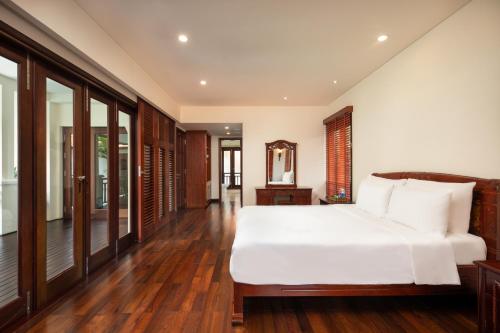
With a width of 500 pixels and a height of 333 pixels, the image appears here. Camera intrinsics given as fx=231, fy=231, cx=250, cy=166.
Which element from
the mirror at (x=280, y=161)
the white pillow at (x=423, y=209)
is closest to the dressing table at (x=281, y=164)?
the mirror at (x=280, y=161)

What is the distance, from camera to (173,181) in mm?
5473

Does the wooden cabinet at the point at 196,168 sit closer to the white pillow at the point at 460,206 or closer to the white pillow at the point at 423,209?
the white pillow at the point at 423,209

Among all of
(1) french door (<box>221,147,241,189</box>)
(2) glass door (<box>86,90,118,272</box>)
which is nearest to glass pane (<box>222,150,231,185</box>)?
(1) french door (<box>221,147,241,189</box>)

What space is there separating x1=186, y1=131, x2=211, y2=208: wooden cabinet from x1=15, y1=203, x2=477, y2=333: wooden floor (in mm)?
3827

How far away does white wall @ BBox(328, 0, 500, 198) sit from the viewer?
6.28 ft

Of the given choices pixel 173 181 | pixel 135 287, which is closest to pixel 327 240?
pixel 135 287

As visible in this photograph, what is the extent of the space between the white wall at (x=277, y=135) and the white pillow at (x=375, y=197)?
2.33 meters

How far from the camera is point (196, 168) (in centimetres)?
661

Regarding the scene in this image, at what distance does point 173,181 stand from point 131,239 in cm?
207

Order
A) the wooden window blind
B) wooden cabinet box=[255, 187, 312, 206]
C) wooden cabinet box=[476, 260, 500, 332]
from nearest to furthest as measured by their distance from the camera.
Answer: wooden cabinet box=[476, 260, 500, 332] < the wooden window blind < wooden cabinet box=[255, 187, 312, 206]

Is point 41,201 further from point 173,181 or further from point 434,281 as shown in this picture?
point 173,181

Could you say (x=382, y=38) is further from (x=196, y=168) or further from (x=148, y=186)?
(x=196, y=168)

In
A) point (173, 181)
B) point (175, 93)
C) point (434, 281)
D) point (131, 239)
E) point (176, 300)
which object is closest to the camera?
point (434, 281)

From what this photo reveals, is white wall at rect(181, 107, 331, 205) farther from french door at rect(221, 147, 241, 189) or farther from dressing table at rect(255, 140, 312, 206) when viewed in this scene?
french door at rect(221, 147, 241, 189)
